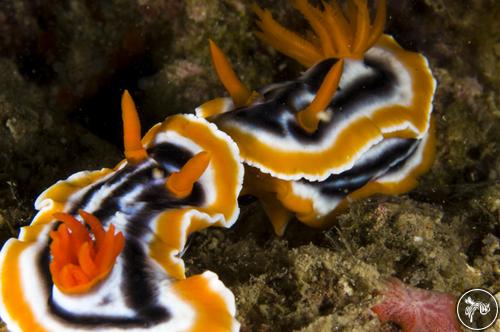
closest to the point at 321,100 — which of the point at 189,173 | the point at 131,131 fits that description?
the point at 189,173

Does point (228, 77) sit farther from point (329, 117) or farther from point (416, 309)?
point (416, 309)

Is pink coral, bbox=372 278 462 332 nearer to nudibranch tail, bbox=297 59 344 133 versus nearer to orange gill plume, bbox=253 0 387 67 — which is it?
nudibranch tail, bbox=297 59 344 133

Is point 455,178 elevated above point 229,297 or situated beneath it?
situated beneath

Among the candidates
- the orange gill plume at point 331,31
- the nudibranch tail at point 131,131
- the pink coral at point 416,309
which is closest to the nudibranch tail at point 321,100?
the orange gill plume at point 331,31

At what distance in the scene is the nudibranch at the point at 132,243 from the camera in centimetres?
249

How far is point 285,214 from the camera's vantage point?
4.03 meters

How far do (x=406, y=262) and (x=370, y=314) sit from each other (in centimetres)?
47

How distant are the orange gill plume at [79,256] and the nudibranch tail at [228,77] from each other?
1.61 meters

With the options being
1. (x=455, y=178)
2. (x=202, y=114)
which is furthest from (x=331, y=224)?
(x=455, y=178)

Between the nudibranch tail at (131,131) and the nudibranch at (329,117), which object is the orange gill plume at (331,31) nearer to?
the nudibranch at (329,117)

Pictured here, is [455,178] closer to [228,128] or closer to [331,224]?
[331,224]

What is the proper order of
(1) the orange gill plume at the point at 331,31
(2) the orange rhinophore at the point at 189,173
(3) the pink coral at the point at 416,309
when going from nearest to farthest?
(3) the pink coral at the point at 416,309 < (2) the orange rhinophore at the point at 189,173 < (1) the orange gill plume at the point at 331,31

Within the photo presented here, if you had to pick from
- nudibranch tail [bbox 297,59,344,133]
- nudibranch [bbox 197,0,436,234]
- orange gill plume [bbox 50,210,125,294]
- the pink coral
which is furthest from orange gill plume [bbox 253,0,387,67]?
orange gill plume [bbox 50,210,125,294]

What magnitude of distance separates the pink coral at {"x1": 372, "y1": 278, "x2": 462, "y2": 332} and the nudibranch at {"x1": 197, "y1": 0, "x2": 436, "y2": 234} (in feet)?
3.40
